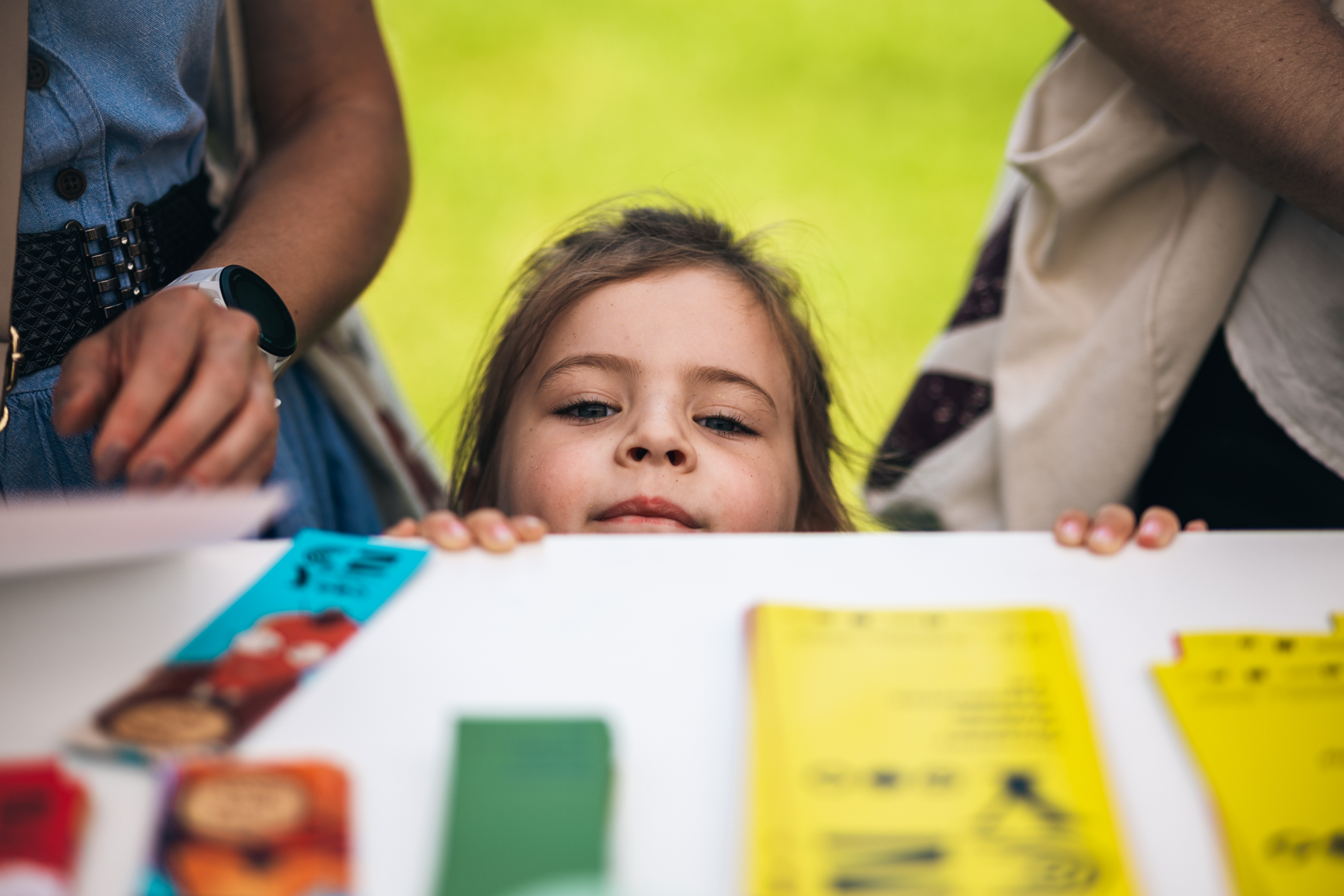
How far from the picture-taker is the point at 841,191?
323 cm

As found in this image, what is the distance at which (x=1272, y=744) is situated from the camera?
0.46 metres

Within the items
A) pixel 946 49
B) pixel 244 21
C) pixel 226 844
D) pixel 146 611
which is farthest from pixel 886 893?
pixel 946 49

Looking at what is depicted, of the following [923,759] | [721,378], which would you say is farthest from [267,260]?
[923,759]

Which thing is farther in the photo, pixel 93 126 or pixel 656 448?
pixel 656 448

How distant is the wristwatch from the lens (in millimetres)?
707

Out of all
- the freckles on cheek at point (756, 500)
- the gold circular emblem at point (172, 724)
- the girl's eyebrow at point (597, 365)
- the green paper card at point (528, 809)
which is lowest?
the green paper card at point (528, 809)

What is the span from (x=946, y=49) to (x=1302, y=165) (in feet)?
11.3

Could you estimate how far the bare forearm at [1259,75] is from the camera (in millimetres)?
725

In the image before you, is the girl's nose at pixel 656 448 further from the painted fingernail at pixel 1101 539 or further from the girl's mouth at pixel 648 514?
the painted fingernail at pixel 1101 539

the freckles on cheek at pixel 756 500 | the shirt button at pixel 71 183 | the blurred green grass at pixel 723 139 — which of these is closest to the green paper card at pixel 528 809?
the freckles on cheek at pixel 756 500

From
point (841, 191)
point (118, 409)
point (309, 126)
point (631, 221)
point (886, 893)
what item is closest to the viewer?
point (886, 893)

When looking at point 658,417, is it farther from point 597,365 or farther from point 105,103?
point 105,103

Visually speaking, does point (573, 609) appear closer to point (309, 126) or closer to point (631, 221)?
point (309, 126)

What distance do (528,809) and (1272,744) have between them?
37 centimetres
